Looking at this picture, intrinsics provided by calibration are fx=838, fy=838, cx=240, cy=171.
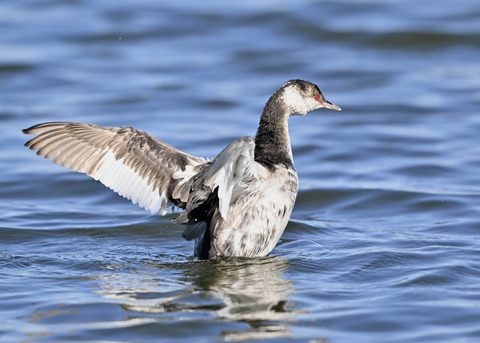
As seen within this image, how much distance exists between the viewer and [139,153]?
22.0 feet

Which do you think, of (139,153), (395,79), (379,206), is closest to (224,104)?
(395,79)

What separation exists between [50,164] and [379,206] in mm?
4096

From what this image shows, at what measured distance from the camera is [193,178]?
620 centimetres

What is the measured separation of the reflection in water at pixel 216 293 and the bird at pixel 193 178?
0.19 metres

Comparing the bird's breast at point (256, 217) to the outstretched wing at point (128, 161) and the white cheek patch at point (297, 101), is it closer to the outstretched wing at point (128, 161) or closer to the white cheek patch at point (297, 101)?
the outstretched wing at point (128, 161)

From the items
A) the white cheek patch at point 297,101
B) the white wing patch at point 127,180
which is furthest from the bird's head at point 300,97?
the white wing patch at point 127,180

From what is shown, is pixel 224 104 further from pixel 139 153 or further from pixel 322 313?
pixel 322 313

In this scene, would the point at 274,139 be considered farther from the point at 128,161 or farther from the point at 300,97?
the point at 128,161

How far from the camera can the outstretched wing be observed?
661cm

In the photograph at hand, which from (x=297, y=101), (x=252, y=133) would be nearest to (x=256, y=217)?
(x=297, y=101)

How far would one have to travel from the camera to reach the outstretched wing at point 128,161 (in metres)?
6.61

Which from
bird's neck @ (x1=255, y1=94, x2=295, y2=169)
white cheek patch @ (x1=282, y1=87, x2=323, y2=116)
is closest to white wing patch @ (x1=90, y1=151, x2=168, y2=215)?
bird's neck @ (x1=255, y1=94, x2=295, y2=169)

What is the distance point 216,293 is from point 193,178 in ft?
2.86

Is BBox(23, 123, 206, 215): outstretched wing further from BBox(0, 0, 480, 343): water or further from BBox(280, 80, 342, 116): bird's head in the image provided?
BBox(280, 80, 342, 116): bird's head
